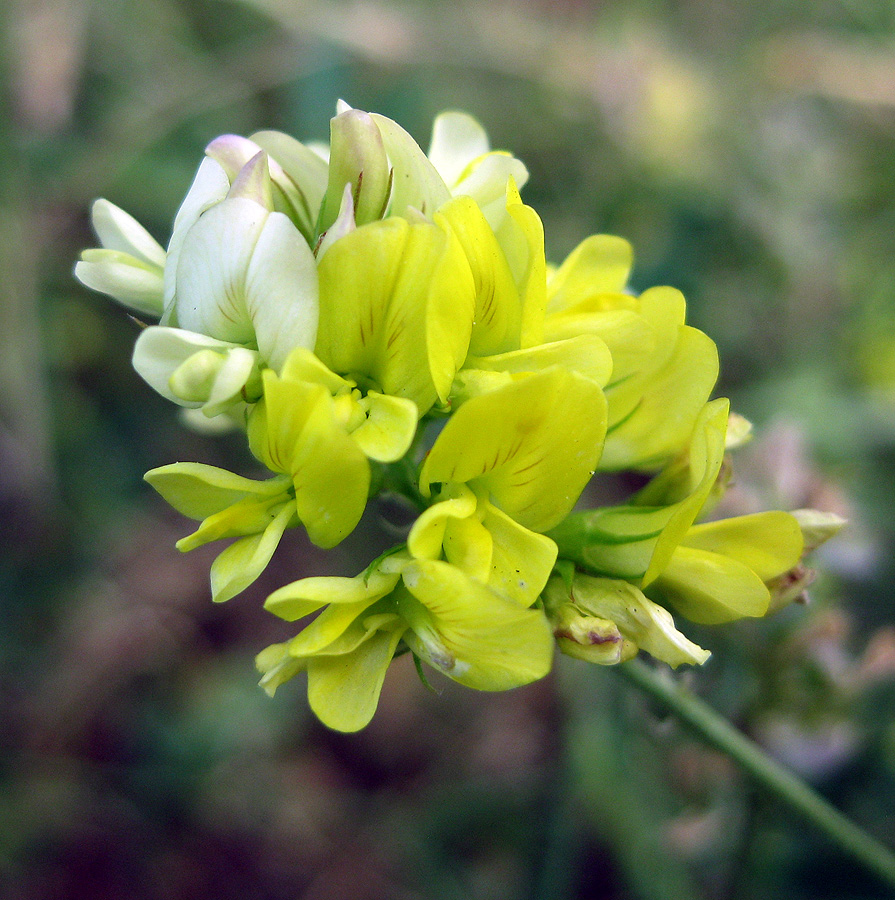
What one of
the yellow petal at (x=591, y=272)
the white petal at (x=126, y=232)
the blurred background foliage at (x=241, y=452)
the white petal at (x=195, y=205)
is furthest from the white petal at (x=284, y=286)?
the blurred background foliage at (x=241, y=452)

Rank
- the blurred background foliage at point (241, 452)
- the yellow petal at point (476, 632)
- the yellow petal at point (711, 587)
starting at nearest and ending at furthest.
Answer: the yellow petal at point (476, 632)
the yellow petal at point (711, 587)
the blurred background foliage at point (241, 452)

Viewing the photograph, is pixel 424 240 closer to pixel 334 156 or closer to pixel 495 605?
pixel 334 156

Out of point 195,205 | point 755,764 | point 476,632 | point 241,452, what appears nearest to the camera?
point 476,632

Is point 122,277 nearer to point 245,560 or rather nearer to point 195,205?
point 195,205

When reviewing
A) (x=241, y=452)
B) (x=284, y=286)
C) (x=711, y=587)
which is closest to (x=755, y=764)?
(x=711, y=587)

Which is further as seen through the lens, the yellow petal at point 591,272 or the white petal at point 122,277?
the yellow petal at point 591,272

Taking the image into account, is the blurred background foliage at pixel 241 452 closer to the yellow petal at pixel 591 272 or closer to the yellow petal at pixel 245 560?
the yellow petal at pixel 591 272
